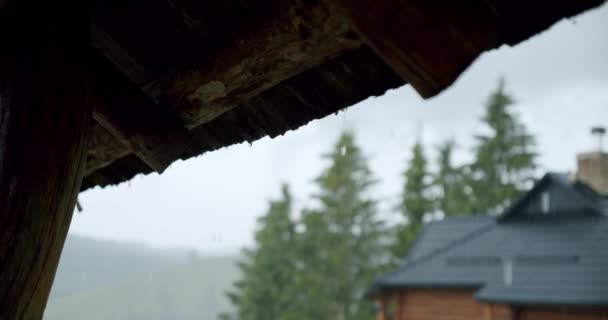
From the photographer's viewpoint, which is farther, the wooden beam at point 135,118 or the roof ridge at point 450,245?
the roof ridge at point 450,245

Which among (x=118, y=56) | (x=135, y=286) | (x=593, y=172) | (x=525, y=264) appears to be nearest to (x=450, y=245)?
(x=525, y=264)

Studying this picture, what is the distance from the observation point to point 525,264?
1420 centimetres

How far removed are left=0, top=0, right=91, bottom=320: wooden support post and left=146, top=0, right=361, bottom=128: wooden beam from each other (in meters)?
0.36

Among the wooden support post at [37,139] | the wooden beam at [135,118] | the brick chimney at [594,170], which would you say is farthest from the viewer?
the brick chimney at [594,170]

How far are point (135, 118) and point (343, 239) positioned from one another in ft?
98.5

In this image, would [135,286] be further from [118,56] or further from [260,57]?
[260,57]

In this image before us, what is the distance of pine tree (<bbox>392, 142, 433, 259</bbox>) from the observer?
98.9 feet

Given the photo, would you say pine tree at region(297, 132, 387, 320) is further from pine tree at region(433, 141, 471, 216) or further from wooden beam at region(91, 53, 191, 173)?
wooden beam at region(91, 53, 191, 173)

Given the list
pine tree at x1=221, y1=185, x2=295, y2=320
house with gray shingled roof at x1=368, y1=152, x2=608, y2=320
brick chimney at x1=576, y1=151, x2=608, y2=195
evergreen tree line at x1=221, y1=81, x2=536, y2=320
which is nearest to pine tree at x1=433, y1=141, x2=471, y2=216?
evergreen tree line at x1=221, y1=81, x2=536, y2=320

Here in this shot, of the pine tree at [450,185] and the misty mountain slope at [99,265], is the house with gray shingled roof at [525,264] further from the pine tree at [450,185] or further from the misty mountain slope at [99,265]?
the misty mountain slope at [99,265]

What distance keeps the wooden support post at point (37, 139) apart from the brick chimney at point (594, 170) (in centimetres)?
1743

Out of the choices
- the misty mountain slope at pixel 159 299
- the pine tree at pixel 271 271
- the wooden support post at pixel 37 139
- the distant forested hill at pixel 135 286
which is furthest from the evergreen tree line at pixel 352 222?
the misty mountain slope at pixel 159 299

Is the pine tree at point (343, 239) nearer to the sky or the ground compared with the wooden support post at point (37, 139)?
nearer to the sky

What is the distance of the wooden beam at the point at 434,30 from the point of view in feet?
3.72
